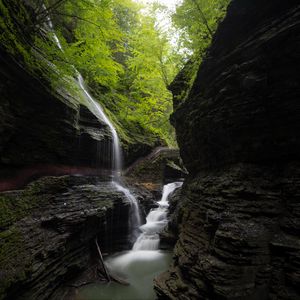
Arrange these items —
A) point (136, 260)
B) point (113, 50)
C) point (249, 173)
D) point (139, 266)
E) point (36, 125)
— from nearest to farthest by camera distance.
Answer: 1. point (249, 173)
2. point (36, 125)
3. point (139, 266)
4. point (136, 260)
5. point (113, 50)

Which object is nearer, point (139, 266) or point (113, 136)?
point (139, 266)

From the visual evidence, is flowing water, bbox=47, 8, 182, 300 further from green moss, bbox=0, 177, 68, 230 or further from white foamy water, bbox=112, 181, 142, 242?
green moss, bbox=0, 177, 68, 230

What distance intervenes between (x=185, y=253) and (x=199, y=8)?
8519 millimetres

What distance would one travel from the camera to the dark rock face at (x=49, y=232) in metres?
4.99

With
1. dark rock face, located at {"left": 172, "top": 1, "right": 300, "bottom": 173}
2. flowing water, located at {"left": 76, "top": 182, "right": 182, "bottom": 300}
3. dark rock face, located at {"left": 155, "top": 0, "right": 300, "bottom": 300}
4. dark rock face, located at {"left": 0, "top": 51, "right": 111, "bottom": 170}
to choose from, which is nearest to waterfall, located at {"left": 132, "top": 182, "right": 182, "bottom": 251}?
flowing water, located at {"left": 76, "top": 182, "right": 182, "bottom": 300}

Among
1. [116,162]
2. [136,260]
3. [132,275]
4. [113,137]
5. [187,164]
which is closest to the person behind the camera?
[132,275]

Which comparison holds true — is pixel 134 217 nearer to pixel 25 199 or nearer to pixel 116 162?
pixel 116 162

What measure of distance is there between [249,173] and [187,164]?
15.1 ft

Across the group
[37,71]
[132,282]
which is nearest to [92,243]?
[132,282]

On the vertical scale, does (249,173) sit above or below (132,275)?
above

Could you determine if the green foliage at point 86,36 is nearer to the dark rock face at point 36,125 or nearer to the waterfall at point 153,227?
the dark rock face at point 36,125

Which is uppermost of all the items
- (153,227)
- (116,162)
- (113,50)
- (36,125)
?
(113,50)

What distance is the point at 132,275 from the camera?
775 centimetres

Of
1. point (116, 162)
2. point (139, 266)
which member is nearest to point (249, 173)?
point (139, 266)
